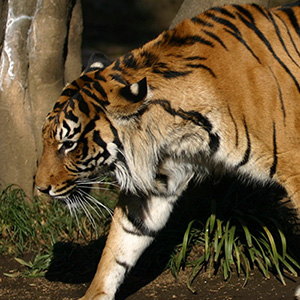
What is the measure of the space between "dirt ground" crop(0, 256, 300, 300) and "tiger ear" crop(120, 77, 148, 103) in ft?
5.04

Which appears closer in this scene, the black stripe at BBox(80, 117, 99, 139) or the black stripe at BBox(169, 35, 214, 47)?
the black stripe at BBox(80, 117, 99, 139)

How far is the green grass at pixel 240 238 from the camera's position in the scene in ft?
15.0

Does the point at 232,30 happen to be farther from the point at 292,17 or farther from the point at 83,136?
the point at 83,136

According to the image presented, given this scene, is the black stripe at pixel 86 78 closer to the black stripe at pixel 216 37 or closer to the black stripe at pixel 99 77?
the black stripe at pixel 99 77

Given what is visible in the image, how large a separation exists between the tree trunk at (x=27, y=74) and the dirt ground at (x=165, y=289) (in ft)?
3.34

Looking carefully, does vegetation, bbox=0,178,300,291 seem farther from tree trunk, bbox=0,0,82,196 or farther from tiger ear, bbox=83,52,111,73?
tiger ear, bbox=83,52,111,73

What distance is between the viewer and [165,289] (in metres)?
4.58

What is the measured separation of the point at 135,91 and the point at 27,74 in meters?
2.25

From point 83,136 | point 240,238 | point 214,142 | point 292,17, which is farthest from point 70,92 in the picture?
point 240,238

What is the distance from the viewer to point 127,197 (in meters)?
4.23

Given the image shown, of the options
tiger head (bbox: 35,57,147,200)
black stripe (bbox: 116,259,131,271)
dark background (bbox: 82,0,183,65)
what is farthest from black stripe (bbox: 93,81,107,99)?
dark background (bbox: 82,0,183,65)

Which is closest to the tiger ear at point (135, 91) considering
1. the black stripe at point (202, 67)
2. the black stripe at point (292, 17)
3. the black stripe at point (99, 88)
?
the black stripe at point (99, 88)

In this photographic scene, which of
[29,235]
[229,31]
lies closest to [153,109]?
[229,31]

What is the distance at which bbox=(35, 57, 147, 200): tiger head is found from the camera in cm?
362
